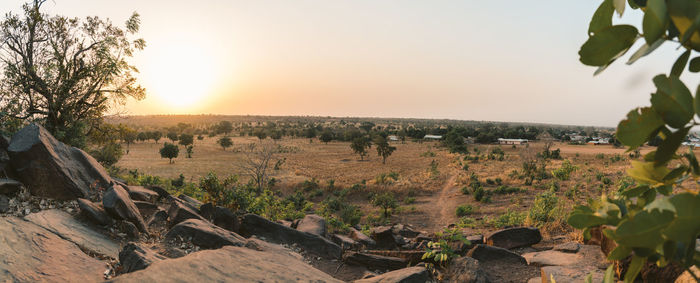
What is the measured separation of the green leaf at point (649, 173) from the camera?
711 millimetres

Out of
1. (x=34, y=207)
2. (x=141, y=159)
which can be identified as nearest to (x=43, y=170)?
(x=34, y=207)

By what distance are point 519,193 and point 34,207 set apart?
25.3 metres

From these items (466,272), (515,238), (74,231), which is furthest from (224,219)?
(515,238)

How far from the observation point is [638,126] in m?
0.63


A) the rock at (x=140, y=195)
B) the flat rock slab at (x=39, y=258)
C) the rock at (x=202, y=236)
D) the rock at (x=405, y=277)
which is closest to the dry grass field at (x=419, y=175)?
the rock at (x=405, y=277)

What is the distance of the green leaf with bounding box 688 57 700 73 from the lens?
683mm

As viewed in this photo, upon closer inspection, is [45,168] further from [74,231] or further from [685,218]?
[685,218]

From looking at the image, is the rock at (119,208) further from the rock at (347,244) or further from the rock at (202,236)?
the rock at (347,244)

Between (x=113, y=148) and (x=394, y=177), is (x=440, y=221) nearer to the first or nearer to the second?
(x=394, y=177)

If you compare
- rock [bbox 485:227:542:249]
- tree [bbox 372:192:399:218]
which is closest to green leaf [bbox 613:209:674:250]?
rock [bbox 485:227:542:249]

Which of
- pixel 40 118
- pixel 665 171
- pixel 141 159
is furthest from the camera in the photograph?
pixel 141 159

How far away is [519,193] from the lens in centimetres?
2431

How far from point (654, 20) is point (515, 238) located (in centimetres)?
1002

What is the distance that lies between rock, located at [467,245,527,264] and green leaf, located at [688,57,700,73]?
8.05 metres
